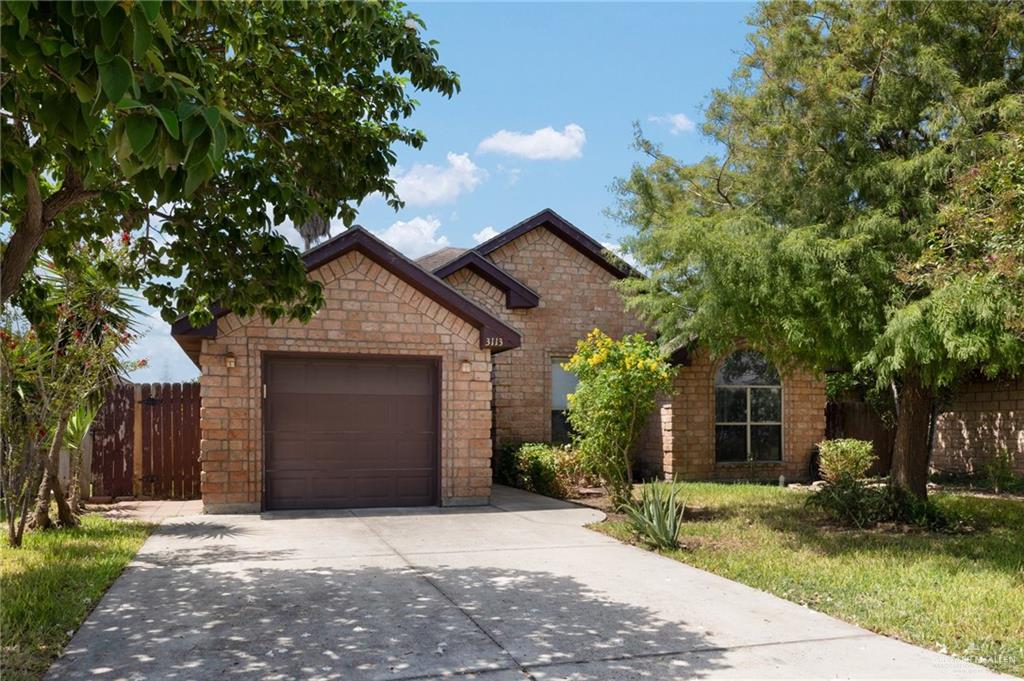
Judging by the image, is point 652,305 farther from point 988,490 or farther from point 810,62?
point 988,490

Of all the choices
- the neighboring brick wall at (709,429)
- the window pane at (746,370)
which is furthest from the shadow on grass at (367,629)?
the window pane at (746,370)

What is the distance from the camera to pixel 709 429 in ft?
57.2

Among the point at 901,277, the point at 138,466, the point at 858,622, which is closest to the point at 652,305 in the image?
the point at 901,277

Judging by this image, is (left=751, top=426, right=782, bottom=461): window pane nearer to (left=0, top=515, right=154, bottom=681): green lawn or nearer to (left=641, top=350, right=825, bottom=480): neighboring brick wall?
(left=641, top=350, right=825, bottom=480): neighboring brick wall

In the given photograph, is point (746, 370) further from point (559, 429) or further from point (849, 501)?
point (849, 501)

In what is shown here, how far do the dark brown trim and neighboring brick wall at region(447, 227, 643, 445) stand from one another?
497 cm

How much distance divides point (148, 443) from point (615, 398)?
866cm

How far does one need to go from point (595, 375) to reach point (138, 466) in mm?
8542

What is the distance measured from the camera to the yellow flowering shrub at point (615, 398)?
436 inches

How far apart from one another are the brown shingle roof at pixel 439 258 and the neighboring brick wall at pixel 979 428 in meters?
12.1

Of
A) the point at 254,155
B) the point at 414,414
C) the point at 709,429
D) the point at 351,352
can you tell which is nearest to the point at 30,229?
the point at 254,155

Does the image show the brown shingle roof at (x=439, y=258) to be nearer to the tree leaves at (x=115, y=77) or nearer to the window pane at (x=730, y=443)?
the window pane at (x=730, y=443)

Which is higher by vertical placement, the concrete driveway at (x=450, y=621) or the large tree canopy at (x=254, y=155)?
the large tree canopy at (x=254, y=155)

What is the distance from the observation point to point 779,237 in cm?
905
